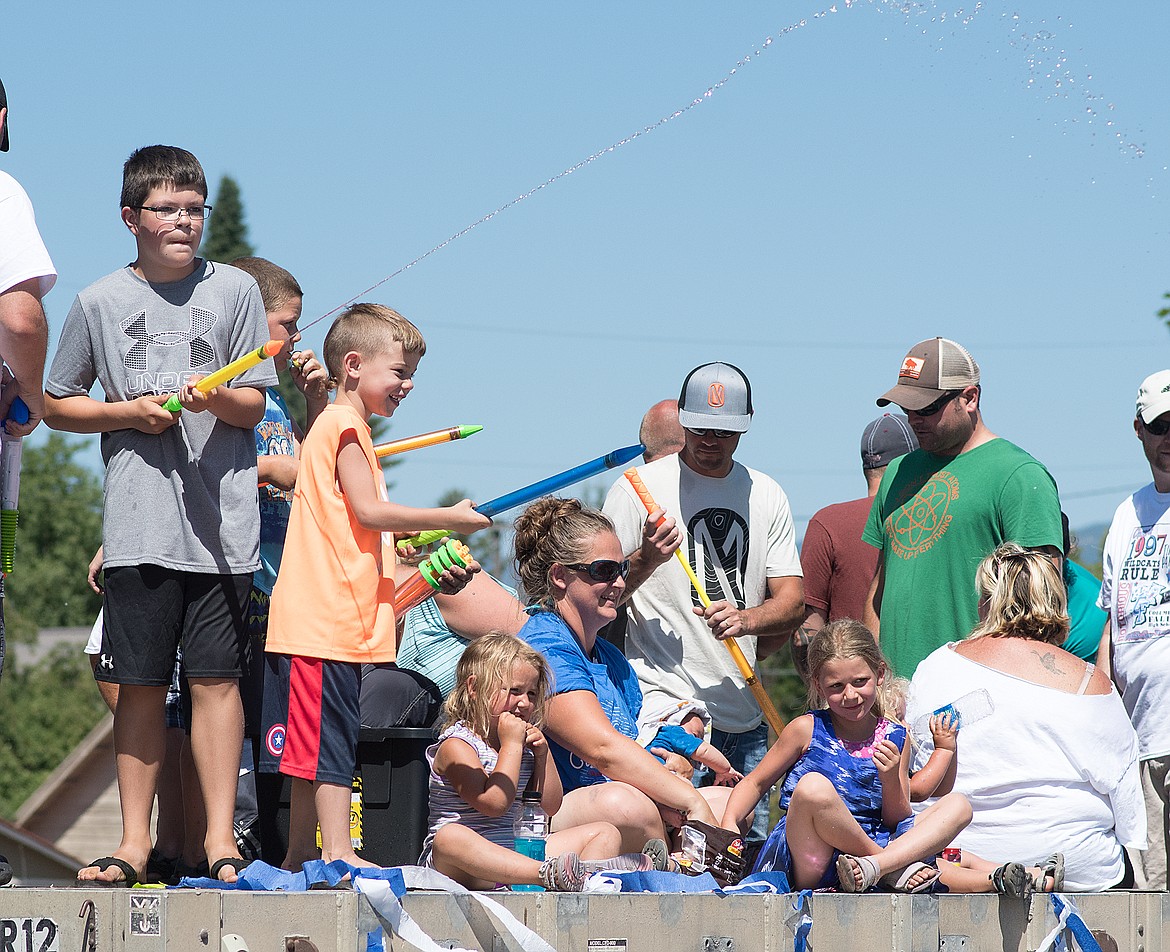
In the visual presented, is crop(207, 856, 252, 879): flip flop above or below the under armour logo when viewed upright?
below

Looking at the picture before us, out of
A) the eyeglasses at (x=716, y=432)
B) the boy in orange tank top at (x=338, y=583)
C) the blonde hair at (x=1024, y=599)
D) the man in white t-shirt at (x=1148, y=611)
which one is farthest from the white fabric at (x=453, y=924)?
the man in white t-shirt at (x=1148, y=611)

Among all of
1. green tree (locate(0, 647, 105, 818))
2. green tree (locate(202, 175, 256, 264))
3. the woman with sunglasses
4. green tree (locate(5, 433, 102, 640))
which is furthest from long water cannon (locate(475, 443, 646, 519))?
green tree (locate(202, 175, 256, 264))

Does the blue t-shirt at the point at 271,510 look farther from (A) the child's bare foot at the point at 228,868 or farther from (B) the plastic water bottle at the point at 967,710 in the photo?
(B) the plastic water bottle at the point at 967,710

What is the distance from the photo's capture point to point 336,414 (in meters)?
4.52

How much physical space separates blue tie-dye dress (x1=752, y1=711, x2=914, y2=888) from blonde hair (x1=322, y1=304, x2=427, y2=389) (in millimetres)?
1639

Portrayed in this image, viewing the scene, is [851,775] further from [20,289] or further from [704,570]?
[20,289]

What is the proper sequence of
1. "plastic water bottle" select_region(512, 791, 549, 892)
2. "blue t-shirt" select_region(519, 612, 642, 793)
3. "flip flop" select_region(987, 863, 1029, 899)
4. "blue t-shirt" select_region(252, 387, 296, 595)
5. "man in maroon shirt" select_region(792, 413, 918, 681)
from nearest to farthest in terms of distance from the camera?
"flip flop" select_region(987, 863, 1029, 899)
"plastic water bottle" select_region(512, 791, 549, 892)
"blue t-shirt" select_region(519, 612, 642, 793)
"blue t-shirt" select_region(252, 387, 296, 595)
"man in maroon shirt" select_region(792, 413, 918, 681)

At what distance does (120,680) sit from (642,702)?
6.57ft

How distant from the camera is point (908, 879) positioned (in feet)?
14.0

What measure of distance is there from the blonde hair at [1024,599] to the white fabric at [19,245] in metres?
2.92

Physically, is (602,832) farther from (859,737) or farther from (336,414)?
(336,414)

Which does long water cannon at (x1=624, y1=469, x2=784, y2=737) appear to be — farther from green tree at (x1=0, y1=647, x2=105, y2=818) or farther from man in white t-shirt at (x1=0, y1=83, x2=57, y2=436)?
green tree at (x1=0, y1=647, x2=105, y2=818)

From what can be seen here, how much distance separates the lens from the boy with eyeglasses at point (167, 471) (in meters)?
4.32

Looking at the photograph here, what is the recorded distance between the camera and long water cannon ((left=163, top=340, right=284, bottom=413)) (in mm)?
4273
